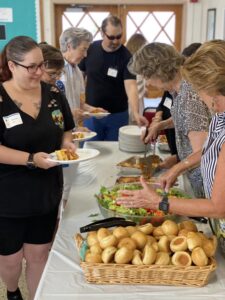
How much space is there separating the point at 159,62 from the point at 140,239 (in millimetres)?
833

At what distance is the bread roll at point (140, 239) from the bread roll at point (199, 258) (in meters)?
0.14

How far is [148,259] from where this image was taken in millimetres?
1038

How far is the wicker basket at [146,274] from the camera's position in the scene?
3.39ft

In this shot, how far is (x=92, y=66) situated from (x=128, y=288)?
7.79ft

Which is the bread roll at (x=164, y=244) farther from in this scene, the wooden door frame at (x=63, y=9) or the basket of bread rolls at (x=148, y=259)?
the wooden door frame at (x=63, y=9)

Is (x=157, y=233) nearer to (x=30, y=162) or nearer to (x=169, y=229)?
(x=169, y=229)

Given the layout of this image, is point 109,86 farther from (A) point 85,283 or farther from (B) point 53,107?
(A) point 85,283

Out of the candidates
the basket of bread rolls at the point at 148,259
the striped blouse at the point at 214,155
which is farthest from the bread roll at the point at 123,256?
the striped blouse at the point at 214,155

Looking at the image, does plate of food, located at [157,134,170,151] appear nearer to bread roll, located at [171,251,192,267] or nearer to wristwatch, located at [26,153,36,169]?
wristwatch, located at [26,153,36,169]

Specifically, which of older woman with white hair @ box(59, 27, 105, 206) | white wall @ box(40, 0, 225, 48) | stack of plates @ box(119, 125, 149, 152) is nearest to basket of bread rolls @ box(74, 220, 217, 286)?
stack of plates @ box(119, 125, 149, 152)

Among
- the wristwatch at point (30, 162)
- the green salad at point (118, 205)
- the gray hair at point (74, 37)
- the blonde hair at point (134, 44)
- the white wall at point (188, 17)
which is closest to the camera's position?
the green salad at point (118, 205)

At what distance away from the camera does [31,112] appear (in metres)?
1.54

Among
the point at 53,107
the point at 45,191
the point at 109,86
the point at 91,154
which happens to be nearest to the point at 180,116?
the point at 91,154

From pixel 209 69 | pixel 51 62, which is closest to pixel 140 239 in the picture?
pixel 209 69
